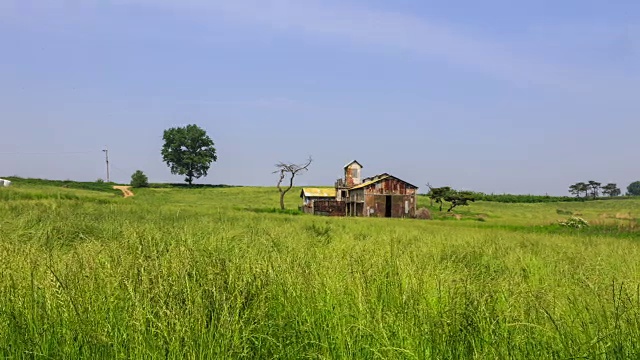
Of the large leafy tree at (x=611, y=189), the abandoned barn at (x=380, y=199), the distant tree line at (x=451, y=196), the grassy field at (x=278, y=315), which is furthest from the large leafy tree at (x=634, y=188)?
the grassy field at (x=278, y=315)

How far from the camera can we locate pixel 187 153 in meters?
90.9

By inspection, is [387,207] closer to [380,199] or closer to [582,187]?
[380,199]

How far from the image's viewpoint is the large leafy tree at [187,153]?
297 feet

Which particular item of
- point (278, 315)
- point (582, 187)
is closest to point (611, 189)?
point (582, 187)

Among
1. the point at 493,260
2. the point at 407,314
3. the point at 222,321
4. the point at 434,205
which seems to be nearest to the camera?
the point at 222,321

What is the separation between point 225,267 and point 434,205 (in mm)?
63324

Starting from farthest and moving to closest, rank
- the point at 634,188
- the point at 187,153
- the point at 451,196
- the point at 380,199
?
the point at 634,188
the point at 187,153
the point at 451,196
the point at 380,199

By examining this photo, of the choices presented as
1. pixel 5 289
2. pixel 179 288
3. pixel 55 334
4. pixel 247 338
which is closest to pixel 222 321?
pixel 247 338

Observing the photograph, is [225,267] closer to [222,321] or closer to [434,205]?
[222,321]

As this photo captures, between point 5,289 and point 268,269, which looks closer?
point 5,289

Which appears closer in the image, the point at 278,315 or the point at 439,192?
the point at 278,315

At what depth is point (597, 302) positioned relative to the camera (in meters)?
3.83

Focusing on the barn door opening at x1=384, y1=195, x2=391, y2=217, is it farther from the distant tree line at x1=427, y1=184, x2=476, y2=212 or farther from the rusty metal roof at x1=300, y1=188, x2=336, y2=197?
the distant tree line at x1=427, y1=184, x2=476, y2=212

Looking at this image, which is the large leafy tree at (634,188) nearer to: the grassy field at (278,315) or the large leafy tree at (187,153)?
the large leafy tree at (187,153)
